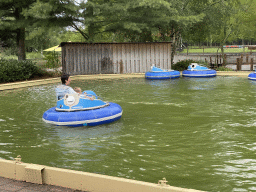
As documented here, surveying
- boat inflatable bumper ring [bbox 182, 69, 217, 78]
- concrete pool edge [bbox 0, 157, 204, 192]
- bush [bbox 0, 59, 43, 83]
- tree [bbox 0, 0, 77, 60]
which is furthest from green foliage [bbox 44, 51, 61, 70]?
concrete pool edge [bbox 0, 157, 204, 192]

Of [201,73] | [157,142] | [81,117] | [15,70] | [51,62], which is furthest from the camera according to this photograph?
[51,62]

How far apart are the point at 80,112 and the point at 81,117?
210 mm

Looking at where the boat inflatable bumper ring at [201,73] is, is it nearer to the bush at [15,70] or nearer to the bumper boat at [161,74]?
the bumper boat at [161,74]

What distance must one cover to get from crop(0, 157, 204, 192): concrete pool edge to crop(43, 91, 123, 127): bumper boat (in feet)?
12.2

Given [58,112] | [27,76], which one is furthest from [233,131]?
[27,76]

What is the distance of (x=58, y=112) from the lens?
905 centimetres

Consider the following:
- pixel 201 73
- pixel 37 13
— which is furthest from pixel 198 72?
pixel 37 13

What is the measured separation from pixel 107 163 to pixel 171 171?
1165 mm

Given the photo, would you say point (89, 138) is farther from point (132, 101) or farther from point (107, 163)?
point (132, 101)

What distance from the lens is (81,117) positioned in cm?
872

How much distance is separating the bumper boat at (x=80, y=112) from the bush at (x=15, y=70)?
35.5ft

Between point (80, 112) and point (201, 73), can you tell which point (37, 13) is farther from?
point (80, 112)

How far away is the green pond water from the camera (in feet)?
18.0

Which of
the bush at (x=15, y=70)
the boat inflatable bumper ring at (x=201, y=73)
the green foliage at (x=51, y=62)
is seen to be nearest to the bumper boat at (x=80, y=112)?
the bush at (x=15, y=70)
